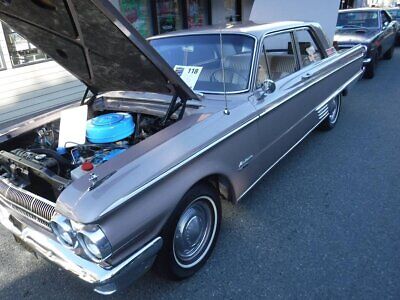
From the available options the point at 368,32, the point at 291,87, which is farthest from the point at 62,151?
the point at 368,32

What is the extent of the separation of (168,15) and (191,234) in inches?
298

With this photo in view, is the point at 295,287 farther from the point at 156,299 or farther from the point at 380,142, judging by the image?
the point at 380,142

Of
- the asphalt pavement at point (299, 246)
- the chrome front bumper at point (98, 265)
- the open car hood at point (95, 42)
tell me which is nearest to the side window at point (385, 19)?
the asphalt pavement at point (299, 246)

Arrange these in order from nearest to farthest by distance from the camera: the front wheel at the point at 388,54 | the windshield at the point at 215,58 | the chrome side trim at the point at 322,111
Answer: the windshield at the point at 215,58
the chrome side trim at the point at 322,111
the front wheel at the point at 388,54

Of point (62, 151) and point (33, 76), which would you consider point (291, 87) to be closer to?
point (62, 151)

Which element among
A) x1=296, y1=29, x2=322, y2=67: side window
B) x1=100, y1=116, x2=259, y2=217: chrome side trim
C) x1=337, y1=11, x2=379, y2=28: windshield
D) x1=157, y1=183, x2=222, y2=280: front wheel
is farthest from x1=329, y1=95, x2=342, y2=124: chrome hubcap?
x1=337, y1=11, x2=379, y2=28: windshield

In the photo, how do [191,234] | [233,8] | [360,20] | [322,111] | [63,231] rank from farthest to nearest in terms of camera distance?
[233,8] → [360,20] → [322,111] → [191,234] → [63,231]

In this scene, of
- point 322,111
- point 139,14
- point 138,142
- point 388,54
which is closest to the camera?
point 138,142

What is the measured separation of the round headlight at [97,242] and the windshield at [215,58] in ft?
5.35

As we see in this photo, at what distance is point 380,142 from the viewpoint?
4480 millimetres

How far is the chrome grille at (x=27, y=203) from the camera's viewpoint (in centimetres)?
201

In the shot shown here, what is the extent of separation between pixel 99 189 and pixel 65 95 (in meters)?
5.57

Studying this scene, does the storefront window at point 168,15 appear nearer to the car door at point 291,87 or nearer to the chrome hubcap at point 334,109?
the chrome hubcap at point 334,109

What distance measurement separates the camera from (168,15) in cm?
884
